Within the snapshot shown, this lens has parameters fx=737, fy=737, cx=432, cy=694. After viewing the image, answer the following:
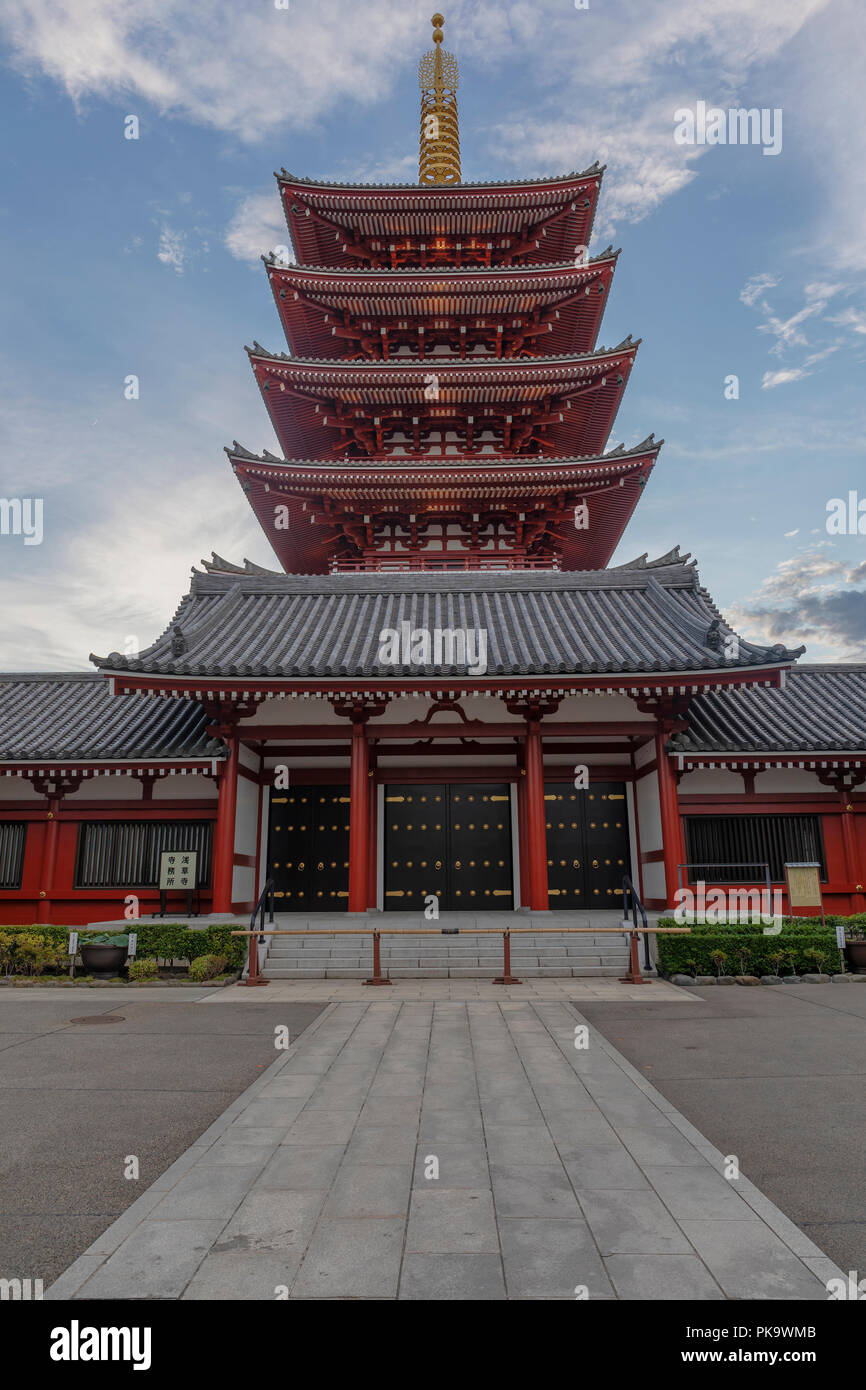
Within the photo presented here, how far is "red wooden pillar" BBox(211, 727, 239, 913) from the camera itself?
49.8 feet

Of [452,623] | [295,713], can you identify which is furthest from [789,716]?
[295,713]

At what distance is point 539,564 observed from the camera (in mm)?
21766

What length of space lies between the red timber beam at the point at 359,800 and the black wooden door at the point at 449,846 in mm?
1349

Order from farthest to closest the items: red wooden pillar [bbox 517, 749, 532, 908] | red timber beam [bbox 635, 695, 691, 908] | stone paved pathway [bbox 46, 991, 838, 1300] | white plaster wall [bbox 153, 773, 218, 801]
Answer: white plaster wall [bbox 153, 773, 218, 801] → red wooden pillar [bbox 517, 749, 532, 908] → red timber beam [bbox 635, 695, 691, 908] → stone paved pathway [bbox 46, 991, 838, 1300]

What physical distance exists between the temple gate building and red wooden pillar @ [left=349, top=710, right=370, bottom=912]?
2.5 inches

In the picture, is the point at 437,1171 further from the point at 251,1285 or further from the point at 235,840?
the point at 235,840

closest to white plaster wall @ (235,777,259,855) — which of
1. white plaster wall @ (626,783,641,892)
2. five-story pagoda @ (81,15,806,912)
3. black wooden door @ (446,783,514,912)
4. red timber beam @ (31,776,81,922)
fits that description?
five-story pagoda @ (81,15,806,912)

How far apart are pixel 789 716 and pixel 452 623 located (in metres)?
8.19

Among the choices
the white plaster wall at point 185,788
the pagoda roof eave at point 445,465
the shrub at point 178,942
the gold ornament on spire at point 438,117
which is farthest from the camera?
the gold ornament on spire at point 438,117

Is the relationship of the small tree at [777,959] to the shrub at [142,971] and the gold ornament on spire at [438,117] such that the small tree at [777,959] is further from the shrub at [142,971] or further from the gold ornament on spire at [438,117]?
the gold ornament on spire at [438,117]

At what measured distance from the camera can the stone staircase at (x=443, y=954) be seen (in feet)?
41.7

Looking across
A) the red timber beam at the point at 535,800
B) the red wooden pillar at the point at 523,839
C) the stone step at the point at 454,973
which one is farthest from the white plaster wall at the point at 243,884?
the red timber beam at the point at 535,800

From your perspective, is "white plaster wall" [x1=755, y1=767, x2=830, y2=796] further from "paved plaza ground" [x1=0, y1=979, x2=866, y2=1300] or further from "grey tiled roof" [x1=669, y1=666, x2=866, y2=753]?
"paved plaza ground" [x1=0, y1=979, x2=866, y2=1300]
